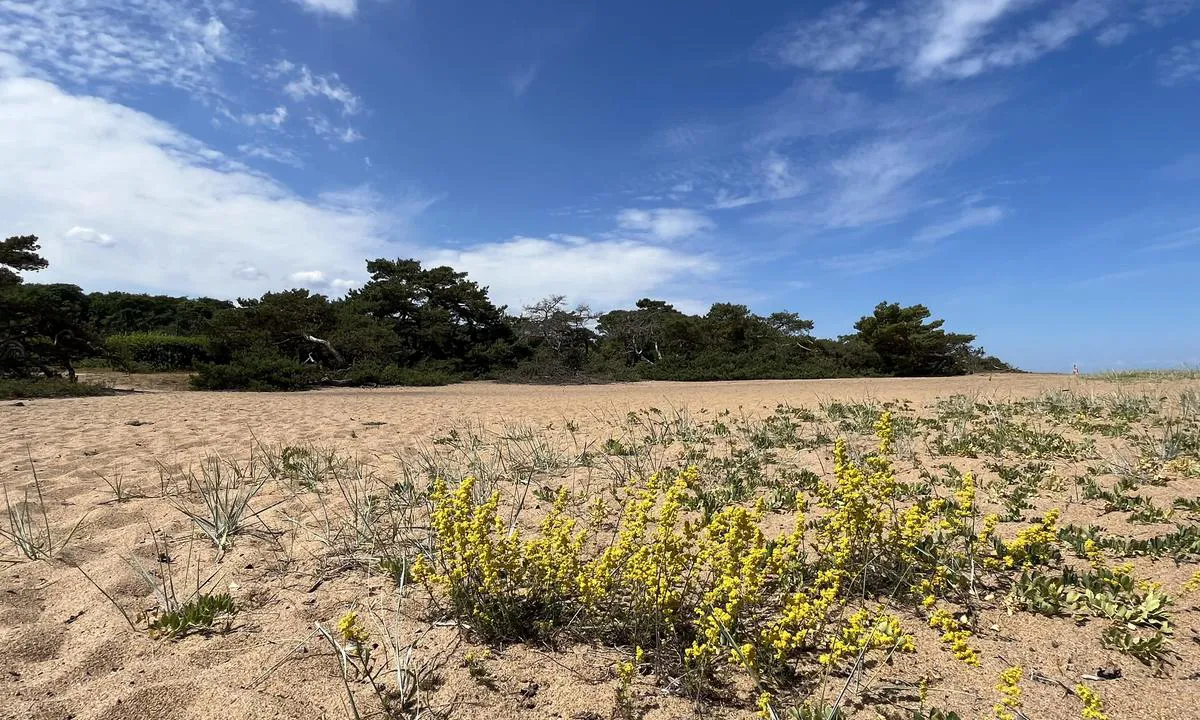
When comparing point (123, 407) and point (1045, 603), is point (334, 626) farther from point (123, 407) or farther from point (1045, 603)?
point (123, 407)

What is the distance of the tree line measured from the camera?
51.0 ft

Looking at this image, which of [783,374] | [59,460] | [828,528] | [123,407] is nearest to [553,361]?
[783,374]

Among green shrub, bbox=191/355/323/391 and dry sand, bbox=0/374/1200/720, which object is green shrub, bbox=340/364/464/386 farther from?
dry sand, bbox=0/374/1200/720

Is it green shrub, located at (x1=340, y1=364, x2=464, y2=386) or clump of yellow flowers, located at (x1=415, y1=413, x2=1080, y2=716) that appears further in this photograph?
green shrub, located at (x1=340, y1=364, x2=464, y2=386)

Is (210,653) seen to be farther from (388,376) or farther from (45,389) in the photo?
(388,376)

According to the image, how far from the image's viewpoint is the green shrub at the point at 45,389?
1221 cm

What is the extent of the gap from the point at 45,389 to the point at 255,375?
15.1 feet

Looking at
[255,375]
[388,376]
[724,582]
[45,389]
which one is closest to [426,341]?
[388,376]

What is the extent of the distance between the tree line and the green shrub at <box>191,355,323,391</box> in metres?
0.04

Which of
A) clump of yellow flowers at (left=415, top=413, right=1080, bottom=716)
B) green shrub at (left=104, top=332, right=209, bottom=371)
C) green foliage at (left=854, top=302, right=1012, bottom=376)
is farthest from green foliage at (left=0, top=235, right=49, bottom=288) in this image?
green foliage at (left=854, top=302, right=1012, bottom=376)

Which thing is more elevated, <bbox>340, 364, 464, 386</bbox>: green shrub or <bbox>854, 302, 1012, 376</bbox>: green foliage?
<bbox>854, 302, 1012, 376</bbox>: green foliage

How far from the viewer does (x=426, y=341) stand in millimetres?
25219

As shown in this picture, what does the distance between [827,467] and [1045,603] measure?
9.37 feet

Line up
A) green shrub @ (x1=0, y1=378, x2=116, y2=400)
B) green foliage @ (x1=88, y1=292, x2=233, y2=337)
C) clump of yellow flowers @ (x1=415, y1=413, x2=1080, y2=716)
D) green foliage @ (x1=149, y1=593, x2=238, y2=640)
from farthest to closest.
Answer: green foliage @ (x1=88, y1=292, x2=233, y2=337), green shrub @ (x1=0, y1=378, x2=116, y2=400), green foliage @ (x1=149, y1=593, x2=238, y2=640), clump of yellow flowers @ (x1=415, y1=413, x2=1080, y2=716)
